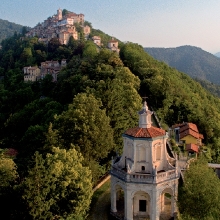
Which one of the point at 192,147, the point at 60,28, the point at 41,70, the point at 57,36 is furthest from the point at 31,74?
the point at 192,147

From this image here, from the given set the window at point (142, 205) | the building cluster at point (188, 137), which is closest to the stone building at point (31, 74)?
the building cluster at point (188, 137)

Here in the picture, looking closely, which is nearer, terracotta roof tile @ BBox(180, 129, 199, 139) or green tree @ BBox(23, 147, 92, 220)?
green tree @ BBox(23, 147, 92, 220)

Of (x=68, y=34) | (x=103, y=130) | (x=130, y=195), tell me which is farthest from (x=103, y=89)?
(x=68, y=34)

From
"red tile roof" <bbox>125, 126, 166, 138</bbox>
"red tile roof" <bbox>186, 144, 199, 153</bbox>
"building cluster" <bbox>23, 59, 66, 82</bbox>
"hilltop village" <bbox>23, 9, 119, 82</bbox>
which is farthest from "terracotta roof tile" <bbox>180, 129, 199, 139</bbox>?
"building cluster" <bbox>23, 59, 66, 82</bbox>

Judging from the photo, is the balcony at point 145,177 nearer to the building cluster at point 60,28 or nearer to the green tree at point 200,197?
the green tree at point 200,197

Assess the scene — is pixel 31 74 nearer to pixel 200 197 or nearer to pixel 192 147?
pixel 192 147

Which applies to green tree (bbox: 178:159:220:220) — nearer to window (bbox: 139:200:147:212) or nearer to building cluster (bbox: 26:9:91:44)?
window (bbox: 139:200:147:212)
